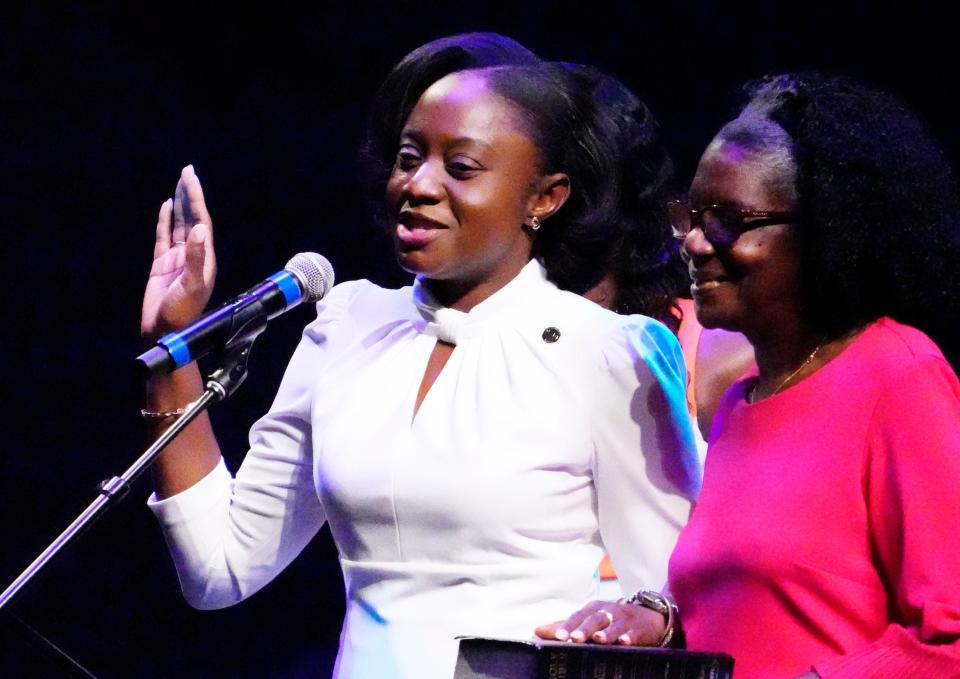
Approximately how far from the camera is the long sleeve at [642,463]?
7.50 ft

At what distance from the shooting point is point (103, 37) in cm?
368

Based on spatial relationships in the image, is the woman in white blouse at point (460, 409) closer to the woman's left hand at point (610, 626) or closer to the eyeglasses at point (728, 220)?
the woman's left hand at point (610, 626)

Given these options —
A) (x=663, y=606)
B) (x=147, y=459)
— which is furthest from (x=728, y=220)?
(x=147, y=459)

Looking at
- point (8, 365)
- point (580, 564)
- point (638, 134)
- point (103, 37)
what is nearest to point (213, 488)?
point (580, 564)

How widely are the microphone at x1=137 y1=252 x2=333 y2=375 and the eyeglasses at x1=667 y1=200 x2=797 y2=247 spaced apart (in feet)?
1.90

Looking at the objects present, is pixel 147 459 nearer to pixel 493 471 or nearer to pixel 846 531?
pixel 493 471

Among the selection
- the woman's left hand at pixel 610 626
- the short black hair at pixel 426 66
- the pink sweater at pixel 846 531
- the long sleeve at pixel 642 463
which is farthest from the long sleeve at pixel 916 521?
the short black hair at pixel 426 66

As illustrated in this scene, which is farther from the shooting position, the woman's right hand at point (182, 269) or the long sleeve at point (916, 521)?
the woman's right hand at point (182, 269)

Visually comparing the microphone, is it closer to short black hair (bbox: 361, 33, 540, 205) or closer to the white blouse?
the white blouse

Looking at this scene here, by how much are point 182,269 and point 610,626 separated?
3.14ft

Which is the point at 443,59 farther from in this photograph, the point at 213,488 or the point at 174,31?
the point at 174,31

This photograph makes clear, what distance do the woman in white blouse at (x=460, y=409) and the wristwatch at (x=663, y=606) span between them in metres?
0.19

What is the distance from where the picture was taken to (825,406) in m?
1.92

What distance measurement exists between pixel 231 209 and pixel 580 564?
1781 millimetres
